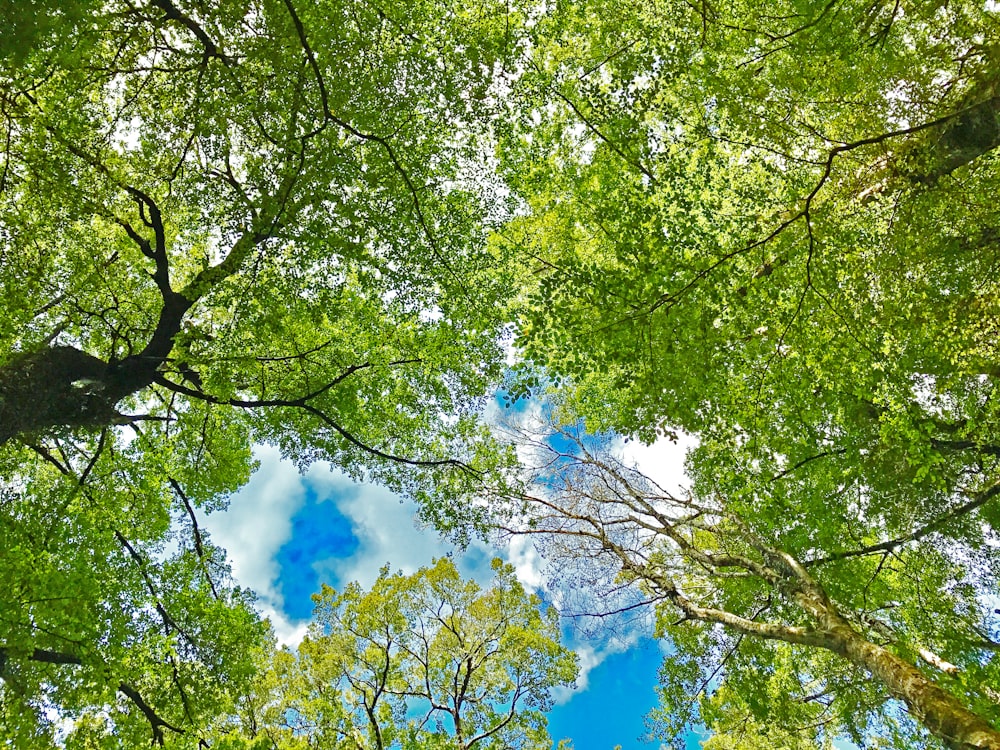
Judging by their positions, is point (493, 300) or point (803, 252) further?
point (493, 300)

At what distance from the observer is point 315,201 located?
592 cm

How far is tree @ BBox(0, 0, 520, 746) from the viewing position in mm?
5531

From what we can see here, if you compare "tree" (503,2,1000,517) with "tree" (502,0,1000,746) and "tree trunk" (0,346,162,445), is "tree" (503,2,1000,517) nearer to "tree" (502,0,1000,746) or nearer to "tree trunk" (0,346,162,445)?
"tree" (502,0,1000,746)

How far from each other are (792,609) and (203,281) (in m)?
9.18

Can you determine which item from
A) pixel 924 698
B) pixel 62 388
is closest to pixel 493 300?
pixel 62 388

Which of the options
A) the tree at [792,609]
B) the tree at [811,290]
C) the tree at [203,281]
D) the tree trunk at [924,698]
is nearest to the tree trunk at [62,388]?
the tree at [203,281]

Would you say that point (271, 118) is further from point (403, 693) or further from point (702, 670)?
point (403, 693)

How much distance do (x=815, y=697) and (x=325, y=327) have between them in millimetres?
11453

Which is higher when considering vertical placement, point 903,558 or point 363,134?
point 363,134

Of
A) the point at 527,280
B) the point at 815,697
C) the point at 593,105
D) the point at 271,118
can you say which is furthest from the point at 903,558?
the point at 271,118

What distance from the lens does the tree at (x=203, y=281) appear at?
5.53 metres

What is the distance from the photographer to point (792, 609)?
7.95 metres

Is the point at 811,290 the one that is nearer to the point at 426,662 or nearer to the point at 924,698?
the point at 924,698

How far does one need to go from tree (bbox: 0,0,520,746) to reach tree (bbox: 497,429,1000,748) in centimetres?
420
